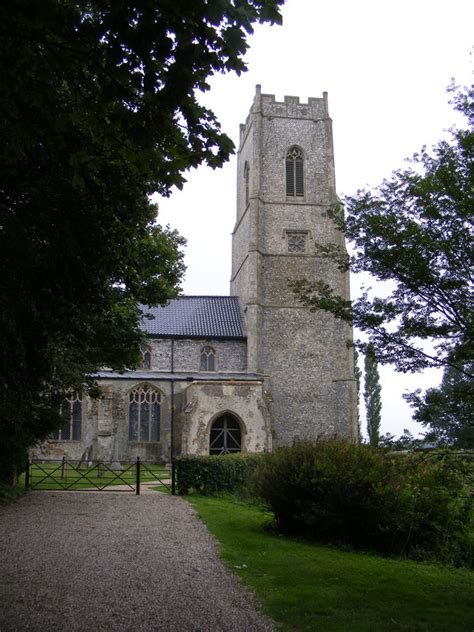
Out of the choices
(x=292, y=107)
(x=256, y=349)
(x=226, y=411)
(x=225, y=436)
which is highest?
(x=292, y=107)

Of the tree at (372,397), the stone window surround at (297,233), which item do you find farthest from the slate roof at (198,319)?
the tree at (372,397)

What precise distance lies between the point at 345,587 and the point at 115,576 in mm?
3168

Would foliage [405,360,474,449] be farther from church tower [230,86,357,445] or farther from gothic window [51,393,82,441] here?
gothic window [51,393,82,441]

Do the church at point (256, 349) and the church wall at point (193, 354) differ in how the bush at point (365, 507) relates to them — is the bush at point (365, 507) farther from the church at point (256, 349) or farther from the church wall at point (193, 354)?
the church wall at point (193, 354)

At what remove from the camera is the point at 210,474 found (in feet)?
61.3

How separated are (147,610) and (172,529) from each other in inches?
227

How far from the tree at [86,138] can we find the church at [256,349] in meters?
20.7

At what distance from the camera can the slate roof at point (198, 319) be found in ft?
117

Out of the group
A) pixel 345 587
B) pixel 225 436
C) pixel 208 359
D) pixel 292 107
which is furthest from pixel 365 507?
pixel 292 107

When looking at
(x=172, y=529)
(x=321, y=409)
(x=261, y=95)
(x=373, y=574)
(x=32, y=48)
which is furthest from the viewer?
(x=261, y=95)

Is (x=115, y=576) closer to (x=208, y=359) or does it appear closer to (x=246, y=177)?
(x=208, y=359)

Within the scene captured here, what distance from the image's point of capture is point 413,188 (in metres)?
7.57

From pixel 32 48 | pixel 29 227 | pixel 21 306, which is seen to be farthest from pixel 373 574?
pixel 32 48

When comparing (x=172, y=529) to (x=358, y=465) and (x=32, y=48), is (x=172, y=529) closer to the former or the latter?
(x=358, y=465)
